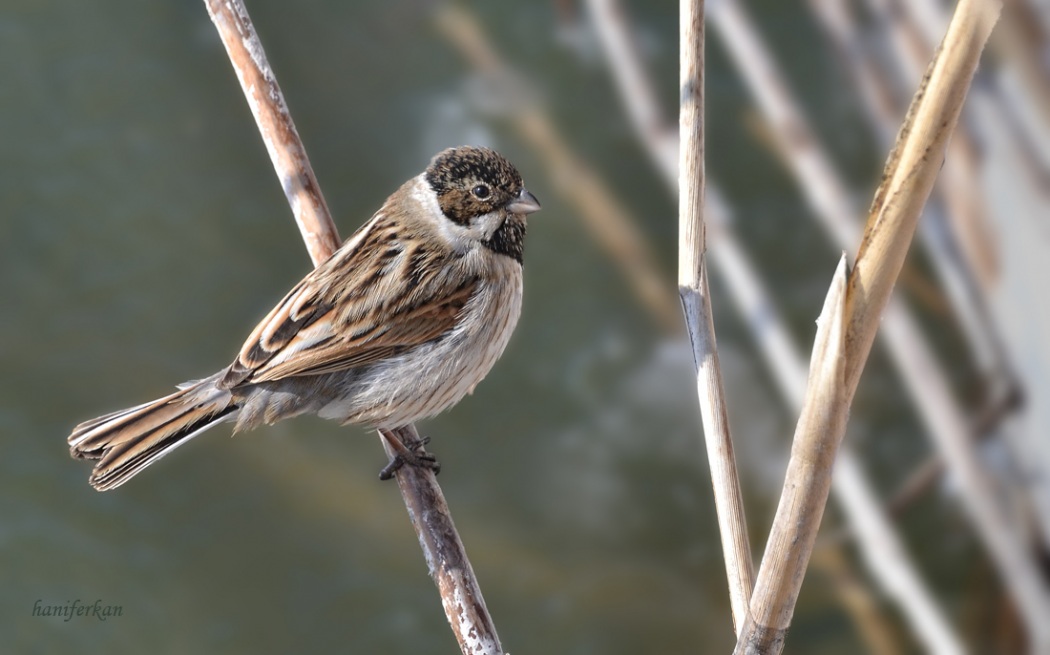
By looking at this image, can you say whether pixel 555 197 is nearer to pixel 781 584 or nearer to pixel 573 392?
pixel 573 392

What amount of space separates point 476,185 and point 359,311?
0.36 metres

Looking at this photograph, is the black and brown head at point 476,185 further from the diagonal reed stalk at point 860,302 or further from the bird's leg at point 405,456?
the diagonal reed stalk at point 860,302

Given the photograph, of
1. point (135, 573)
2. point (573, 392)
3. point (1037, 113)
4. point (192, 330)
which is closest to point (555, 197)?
point (573, 392)

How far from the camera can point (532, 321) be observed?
380 cm

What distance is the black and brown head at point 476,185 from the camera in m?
2.31

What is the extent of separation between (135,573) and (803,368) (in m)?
1.94


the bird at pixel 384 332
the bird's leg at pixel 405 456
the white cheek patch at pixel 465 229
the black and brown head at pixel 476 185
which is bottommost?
the bird's leg at pixel 405 456

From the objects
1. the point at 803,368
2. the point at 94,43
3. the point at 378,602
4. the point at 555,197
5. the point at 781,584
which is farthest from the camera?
the point at 555,197

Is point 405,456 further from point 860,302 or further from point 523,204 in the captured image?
point 860,302

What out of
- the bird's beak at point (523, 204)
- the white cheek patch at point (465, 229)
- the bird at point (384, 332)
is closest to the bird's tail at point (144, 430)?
the bird at point (384, 332)

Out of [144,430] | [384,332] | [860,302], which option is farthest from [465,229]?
[860,302]

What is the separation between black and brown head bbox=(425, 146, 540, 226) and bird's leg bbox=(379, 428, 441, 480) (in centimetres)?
48

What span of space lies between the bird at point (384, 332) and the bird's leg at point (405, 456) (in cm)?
1

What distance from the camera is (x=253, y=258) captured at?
11.3ft
